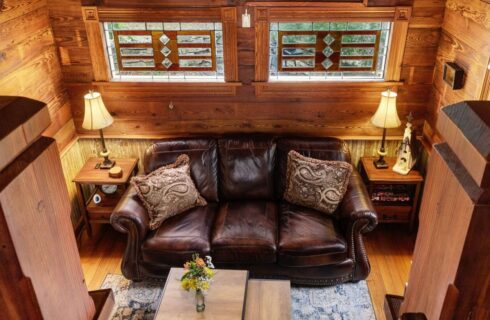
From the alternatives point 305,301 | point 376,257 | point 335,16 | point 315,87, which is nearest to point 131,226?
point 305,301

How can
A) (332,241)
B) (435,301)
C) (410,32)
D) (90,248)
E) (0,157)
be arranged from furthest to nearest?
(90,248) < (410,32) < (332,241) < (435,301) < (0,157)

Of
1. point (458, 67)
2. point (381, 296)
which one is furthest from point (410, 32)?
point (381, 296)

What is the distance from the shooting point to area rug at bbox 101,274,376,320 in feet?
10.1

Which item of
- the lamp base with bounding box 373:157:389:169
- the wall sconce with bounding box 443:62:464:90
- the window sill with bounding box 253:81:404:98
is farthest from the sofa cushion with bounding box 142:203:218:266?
the wall sconce with bounding box 443:62:464:90

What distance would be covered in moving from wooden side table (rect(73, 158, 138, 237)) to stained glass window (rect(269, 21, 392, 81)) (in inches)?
60.6

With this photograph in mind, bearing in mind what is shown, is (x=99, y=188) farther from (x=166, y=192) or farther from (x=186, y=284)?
(x=186, y=284)

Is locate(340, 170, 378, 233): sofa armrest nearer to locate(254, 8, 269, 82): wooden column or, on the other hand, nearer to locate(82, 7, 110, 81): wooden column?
locate(254, 8, 269, 82): wooden column

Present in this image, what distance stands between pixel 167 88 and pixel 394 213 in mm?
2270

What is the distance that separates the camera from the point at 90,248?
3.76m

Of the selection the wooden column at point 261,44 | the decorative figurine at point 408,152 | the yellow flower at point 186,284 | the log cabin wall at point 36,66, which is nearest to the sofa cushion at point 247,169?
the wooden column at point 261,44

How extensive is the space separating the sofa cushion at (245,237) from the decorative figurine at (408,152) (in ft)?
3.85

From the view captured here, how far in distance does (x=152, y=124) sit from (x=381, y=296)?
8.00 ft

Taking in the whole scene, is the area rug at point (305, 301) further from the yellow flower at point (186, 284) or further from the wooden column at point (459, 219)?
the wooden column at point (459, 219)

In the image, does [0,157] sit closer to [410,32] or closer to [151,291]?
[151,291]
